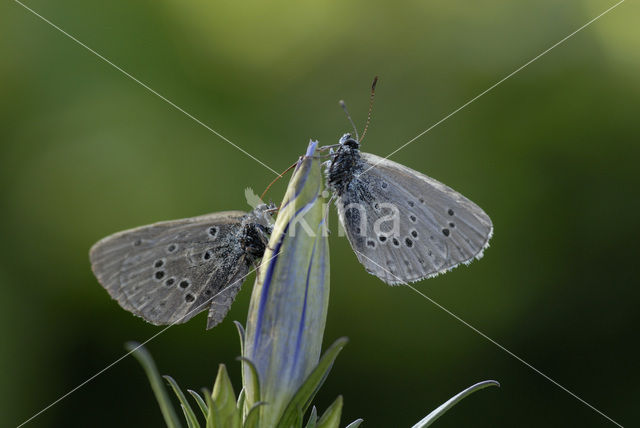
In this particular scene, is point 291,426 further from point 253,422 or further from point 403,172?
point 403,172

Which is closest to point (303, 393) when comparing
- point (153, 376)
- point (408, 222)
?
point (153, 376)

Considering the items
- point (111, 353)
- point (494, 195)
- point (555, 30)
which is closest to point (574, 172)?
point (494, 195)

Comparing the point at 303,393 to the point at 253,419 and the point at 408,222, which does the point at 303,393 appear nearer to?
the point at 253,419

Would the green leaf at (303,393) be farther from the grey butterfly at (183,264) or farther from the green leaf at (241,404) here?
the grey butterfly at (183,264)

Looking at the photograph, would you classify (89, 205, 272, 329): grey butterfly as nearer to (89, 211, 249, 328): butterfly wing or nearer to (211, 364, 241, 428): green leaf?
(89, 211, 249, 328): butterfly wing

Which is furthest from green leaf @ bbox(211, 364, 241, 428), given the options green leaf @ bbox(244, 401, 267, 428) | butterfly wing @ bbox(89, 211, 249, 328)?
butterfly wing @ bbox(89, 211, 249, 328)

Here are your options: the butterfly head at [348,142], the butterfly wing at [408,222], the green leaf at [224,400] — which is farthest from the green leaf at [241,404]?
the butterfly head at [348,142]

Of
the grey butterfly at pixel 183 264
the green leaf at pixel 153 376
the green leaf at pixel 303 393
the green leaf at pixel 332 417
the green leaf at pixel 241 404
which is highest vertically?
the grey butterfly at pixel 183 264
